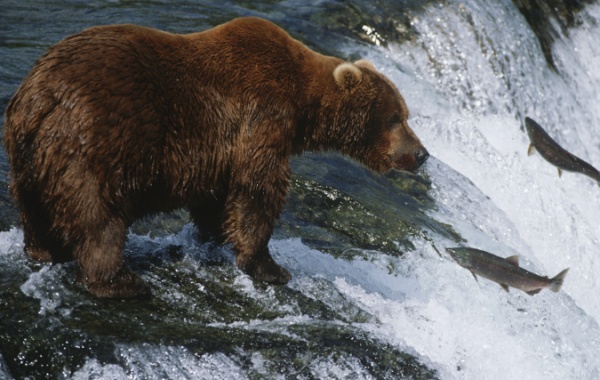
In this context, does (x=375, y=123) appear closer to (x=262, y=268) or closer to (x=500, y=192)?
(x=262, y=268)

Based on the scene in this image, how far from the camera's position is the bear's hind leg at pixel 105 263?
5.12 meters

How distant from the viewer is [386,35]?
12680 millimetres

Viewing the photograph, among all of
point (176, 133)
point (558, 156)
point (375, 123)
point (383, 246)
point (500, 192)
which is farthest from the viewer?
point (500, 192)

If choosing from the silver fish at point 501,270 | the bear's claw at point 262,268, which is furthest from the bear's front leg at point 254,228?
the silver fish at point 501,270

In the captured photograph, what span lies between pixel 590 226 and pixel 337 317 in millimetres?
5781

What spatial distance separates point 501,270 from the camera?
23.2ft

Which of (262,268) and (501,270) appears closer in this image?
(262,268)

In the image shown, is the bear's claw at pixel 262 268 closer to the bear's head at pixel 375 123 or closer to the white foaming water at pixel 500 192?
the white foaming water at pixel 500 192

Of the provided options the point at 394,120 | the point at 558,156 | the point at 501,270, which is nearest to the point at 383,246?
the point at 501,270

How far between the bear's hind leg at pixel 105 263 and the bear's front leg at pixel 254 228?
88 centimetres

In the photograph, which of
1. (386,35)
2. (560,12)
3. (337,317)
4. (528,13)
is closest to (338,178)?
(337,317)

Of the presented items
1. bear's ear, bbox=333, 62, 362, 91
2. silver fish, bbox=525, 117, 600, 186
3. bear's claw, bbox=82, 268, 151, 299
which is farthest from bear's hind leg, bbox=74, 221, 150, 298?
silver fish, bbox=525, 117, 600, 186

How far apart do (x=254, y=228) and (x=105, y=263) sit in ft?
3.62

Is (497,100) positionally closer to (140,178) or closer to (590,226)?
(590,226)
